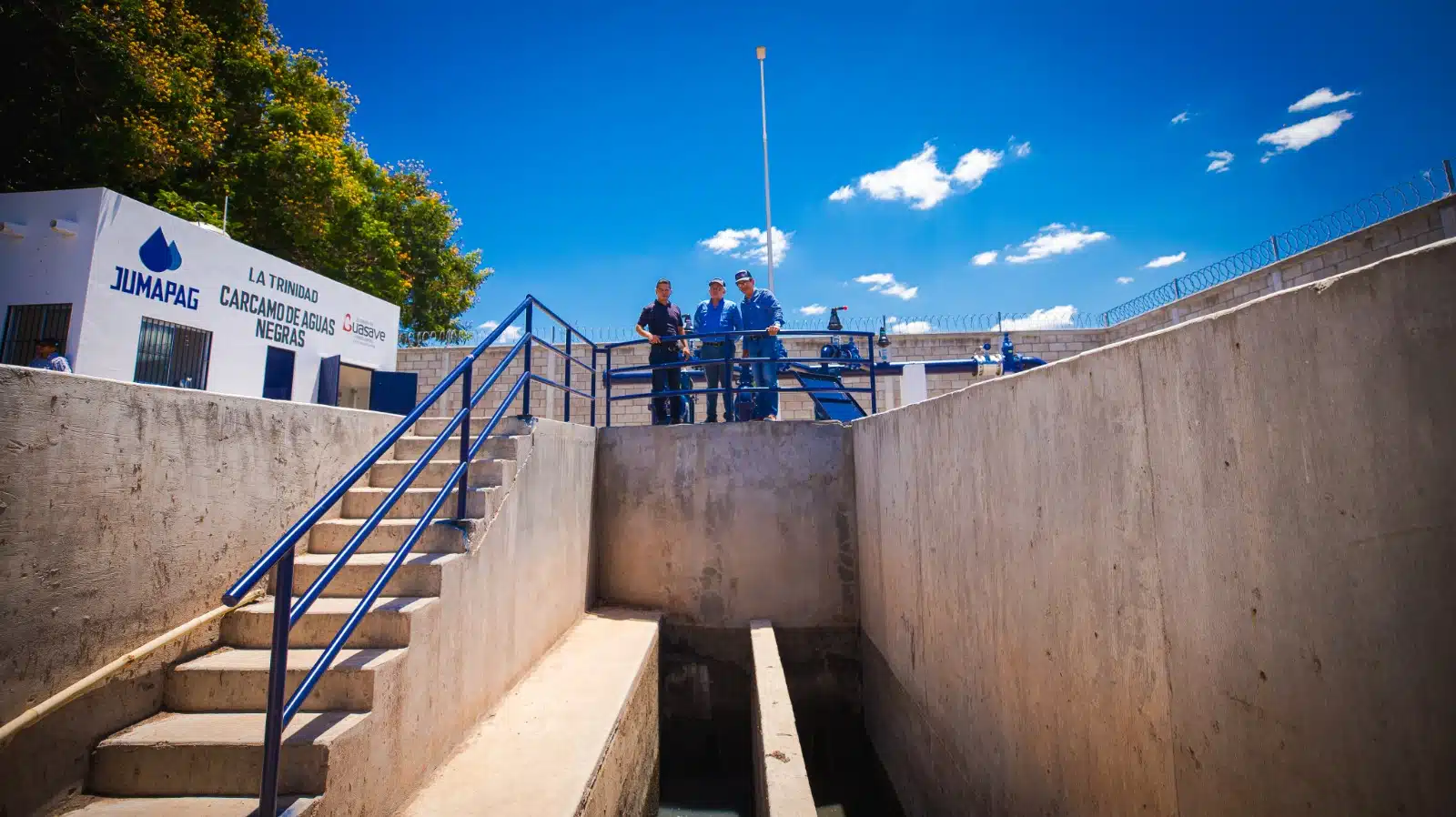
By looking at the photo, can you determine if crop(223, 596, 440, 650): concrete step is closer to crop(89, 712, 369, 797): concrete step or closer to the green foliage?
crop(89, 712, 369, 797): concrete step

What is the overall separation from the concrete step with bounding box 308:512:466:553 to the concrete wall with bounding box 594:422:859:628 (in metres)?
2.94

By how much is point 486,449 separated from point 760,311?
346 cm

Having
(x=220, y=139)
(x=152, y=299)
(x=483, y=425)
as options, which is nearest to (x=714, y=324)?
(x=483, y=425)

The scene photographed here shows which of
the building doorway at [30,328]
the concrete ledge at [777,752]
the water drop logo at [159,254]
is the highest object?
the water drop logo at [159,254]

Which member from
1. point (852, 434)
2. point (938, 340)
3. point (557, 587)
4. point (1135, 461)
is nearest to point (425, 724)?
point (557, 587)

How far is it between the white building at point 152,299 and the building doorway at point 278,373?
16mm

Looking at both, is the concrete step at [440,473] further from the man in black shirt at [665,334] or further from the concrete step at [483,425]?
the man in black shirt at [665,334]

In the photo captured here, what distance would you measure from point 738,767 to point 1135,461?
5.09m

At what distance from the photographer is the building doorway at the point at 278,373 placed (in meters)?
8.62

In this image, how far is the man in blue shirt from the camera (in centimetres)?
658

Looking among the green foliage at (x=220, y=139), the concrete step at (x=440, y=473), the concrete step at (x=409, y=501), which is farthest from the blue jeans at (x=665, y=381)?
the green foliage at (x=220, y=139)

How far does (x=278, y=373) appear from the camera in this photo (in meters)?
8.81

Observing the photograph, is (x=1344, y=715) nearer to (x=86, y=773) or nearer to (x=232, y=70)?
(x=86, y=773)

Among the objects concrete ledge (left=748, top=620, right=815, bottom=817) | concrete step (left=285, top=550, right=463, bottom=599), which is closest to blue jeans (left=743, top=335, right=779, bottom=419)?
concrete ledge (left=748, top=620, right=815, bottom=817)
